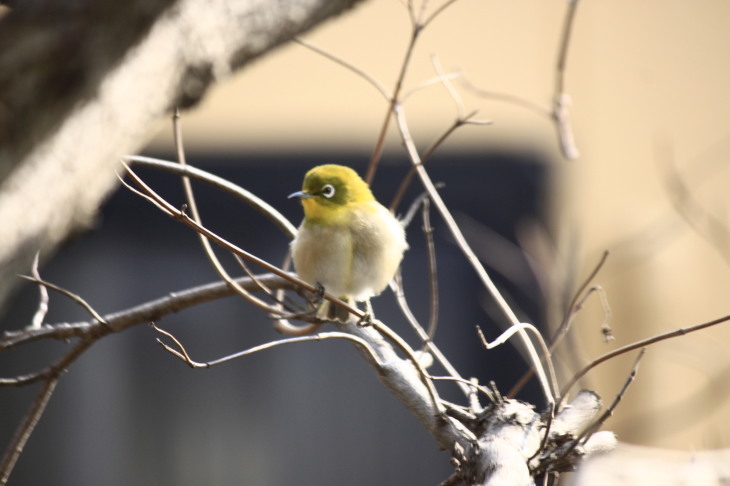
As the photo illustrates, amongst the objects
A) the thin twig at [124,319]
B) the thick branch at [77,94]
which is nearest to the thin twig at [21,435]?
the thin twig at [124,319]

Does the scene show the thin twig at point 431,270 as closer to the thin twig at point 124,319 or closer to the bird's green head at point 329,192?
the thin twig at point 124,319

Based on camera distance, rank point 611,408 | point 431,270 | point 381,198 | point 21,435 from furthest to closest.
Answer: point 381,198, point 431,270, point 21,435, point 611,408

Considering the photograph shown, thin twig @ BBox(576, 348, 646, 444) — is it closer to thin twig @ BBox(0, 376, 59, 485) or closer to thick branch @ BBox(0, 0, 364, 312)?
thick branch @ BBox(0, 0, 364, 312)

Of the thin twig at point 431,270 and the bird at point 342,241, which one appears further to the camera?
the bird at point 342,241

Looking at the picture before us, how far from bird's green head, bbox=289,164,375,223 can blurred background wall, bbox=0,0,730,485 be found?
3262 mm

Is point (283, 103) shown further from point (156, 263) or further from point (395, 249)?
point (395, 249)

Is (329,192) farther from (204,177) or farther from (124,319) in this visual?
(124,319)

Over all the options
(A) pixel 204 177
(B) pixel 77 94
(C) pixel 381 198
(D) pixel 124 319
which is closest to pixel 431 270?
(A) pixel 204 177

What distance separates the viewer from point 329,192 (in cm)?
282

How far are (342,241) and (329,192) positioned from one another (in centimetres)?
14

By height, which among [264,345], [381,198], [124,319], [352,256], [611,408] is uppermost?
[381,198]

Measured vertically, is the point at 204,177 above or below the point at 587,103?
below

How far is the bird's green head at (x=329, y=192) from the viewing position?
2.82 metres

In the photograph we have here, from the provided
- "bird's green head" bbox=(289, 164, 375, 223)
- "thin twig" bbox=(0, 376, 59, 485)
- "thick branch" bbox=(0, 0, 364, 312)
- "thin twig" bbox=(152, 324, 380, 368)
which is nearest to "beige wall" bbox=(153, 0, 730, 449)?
"bird's green head" bbox=(289, 164, 375, 223)
